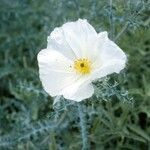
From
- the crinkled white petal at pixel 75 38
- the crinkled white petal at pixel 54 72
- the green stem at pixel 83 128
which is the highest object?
the crinkled white petal at pixel 75 38

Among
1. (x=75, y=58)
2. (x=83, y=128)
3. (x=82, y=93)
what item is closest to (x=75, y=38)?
→ (x=75, y=58)

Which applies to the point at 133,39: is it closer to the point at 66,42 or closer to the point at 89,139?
the point at 89,139

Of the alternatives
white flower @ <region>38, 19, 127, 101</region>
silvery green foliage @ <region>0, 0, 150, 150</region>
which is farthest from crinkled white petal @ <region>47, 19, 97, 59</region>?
silvery green foliage @ <region>0, 0, 150, 150</region>

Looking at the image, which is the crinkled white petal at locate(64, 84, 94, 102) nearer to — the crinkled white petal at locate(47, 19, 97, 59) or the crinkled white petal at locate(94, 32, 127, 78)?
the crinkled white petal at locate(94, 32, 127, 78)

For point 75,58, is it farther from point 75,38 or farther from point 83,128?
point 83,128

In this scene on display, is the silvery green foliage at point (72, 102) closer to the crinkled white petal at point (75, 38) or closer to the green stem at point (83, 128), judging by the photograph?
the green stem at point (83, 128)

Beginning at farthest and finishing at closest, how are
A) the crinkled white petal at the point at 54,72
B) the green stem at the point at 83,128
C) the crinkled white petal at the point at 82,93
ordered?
the green stem at the point at 83,128 < the crinkled white petal at the point at 54,72 < the crinkled white petal at the point at 82,93

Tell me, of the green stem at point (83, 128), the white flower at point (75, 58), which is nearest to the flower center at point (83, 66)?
the white flower at point (75, 58)
